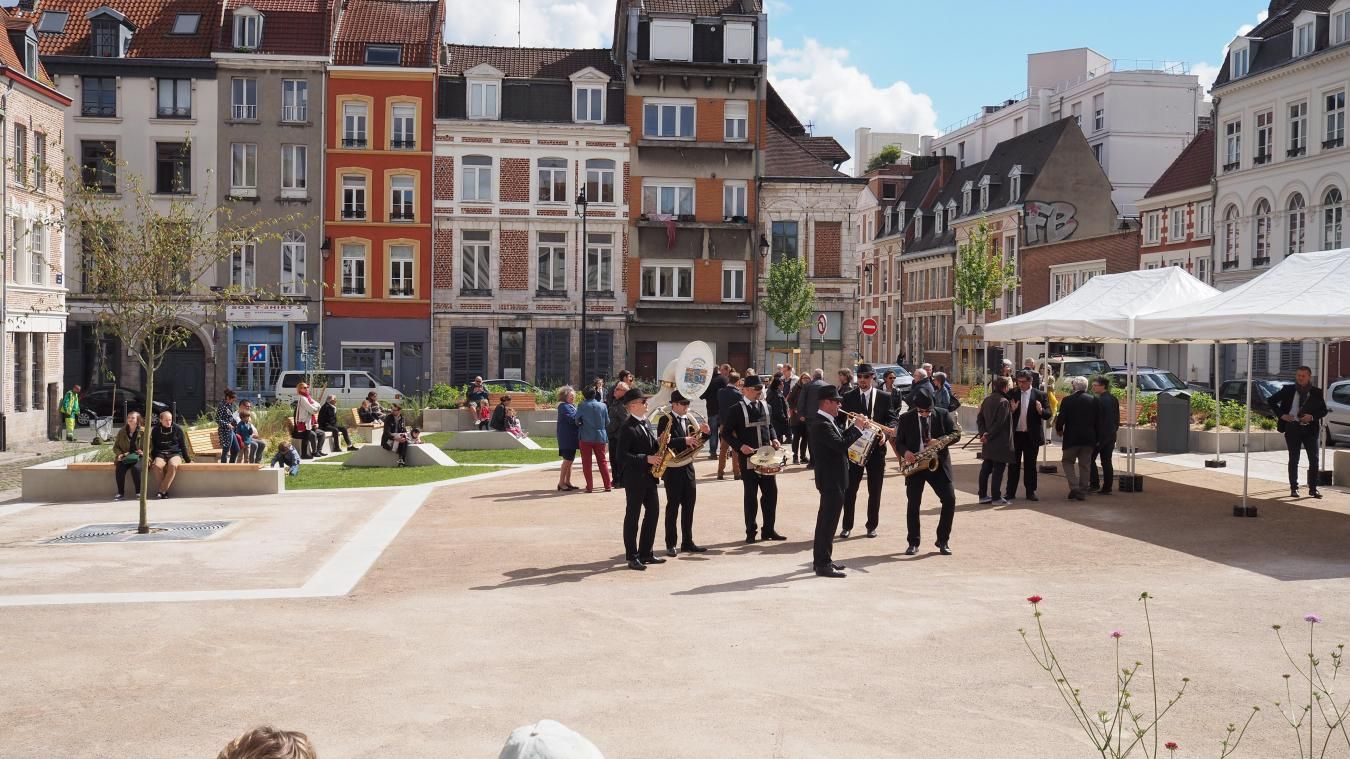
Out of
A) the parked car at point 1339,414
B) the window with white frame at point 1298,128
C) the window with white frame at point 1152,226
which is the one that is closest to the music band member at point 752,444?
the parked car at point 1339,414

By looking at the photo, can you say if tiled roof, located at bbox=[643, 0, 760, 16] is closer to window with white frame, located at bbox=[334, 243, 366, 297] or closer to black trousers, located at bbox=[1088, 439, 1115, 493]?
window with white frame, located at bbox=[334, 243, 366, 297]

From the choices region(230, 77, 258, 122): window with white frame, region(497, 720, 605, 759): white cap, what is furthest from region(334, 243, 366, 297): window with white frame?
region(497, 720, 605, 759): white cap

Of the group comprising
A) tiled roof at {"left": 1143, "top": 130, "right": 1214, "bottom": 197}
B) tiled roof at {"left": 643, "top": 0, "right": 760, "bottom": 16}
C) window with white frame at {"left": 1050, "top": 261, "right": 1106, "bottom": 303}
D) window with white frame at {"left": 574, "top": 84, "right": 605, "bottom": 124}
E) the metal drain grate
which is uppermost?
tiled roof at {"left": 643, "top": 0, "right": 760, "bottom": 16}

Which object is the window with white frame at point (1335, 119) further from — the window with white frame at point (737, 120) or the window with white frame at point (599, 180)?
the window with white frame at point (599, 180)

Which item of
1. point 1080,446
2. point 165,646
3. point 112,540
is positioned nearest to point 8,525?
point 112,540

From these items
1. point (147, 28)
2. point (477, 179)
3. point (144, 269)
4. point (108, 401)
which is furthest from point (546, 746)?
point (147, 28)

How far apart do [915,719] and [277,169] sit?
40.8 m

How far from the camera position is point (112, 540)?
46.5 ft

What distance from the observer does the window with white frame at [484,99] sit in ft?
148

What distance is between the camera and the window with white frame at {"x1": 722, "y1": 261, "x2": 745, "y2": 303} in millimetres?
46859

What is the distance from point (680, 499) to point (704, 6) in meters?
37.4

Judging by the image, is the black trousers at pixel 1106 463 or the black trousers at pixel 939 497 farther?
the black trousers at pixel 1106 463

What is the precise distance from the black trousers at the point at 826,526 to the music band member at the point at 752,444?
2.03m

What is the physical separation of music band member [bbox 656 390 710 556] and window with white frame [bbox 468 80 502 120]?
112 ft
